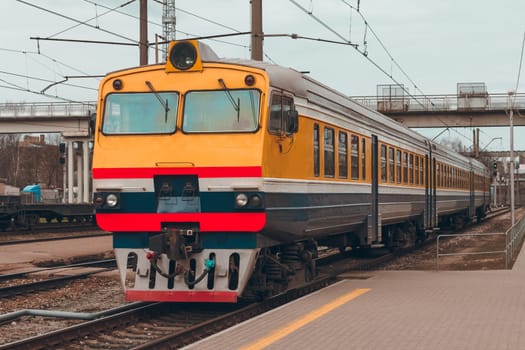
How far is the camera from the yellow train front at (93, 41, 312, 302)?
33.2 ft

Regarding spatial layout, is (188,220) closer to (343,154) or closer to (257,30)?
(343,154)

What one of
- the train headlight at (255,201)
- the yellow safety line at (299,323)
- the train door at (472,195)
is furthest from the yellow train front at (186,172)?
the train door at (472,195)

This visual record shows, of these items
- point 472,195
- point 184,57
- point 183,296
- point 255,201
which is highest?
point 184,57

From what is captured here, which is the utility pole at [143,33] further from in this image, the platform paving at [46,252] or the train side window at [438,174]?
the train side window at [438,174]

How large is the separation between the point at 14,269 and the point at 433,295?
10.5 m

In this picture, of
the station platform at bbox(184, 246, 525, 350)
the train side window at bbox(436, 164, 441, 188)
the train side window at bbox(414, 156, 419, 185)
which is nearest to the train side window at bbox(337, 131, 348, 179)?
the station platform at bbox(184, 246, 525, 350)

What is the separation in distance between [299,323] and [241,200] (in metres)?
1.87

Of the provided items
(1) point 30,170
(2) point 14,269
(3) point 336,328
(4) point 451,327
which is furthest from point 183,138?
(1) point 30,170

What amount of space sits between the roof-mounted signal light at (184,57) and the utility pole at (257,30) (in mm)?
7639

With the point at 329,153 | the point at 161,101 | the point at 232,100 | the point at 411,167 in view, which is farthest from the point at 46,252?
the point at 232,100

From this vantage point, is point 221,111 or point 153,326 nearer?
point 153,326

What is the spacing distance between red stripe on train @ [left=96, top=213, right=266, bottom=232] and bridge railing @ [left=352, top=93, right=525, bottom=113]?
114 feet

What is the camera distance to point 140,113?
10.9 metres

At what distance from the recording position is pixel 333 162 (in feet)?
43.3
